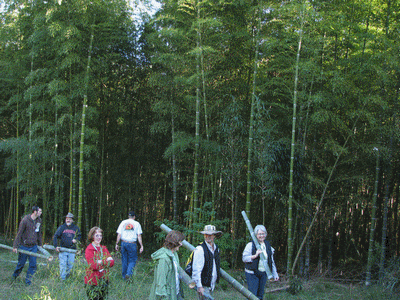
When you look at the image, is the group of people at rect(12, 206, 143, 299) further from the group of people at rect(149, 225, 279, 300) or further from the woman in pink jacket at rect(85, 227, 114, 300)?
the group of people at rect(149, 225, 279, 300)

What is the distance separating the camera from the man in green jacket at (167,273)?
249 cm

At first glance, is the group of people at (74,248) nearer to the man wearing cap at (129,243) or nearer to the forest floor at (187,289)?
the man wearing cap at (129,243)

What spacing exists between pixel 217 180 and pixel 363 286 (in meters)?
3.34

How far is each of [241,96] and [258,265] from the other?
4693 mm

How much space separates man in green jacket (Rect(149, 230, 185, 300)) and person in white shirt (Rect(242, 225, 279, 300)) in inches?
35.0

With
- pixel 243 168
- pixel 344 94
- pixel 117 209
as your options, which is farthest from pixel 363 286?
pixel 117 209

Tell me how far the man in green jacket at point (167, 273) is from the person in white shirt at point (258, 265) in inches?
35.0

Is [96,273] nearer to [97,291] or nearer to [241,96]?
[97,291]

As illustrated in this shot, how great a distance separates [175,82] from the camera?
7.03 meters

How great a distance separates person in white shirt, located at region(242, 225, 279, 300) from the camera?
129 inches

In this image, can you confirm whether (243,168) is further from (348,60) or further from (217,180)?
(348,60)

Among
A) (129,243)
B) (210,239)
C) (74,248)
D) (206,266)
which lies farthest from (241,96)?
(206,266)

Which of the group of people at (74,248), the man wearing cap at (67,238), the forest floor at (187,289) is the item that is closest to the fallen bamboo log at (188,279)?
the group of people at (74,248)

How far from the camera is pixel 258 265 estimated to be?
3.32 metres
